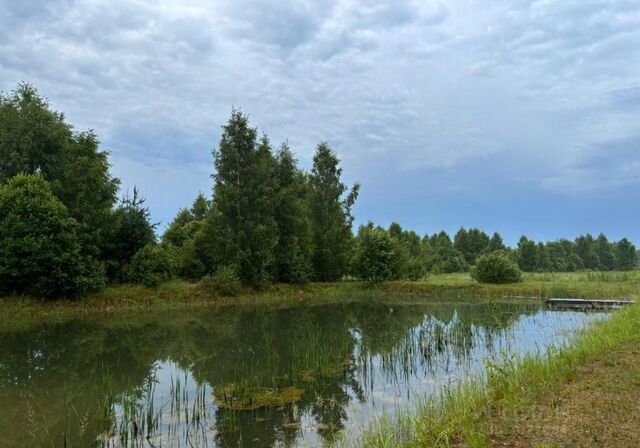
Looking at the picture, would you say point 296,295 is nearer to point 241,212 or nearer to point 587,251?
point 241,212

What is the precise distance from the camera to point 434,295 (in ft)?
107

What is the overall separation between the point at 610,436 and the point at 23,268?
23180mm

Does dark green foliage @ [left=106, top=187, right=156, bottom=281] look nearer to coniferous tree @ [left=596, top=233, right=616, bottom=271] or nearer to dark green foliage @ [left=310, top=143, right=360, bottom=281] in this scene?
dark green foliage @ [left=310, top=143, right=360, bottom=281]

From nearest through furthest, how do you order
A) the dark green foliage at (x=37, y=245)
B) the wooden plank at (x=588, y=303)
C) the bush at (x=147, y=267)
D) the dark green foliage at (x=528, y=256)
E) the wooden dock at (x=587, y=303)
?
the dark green foliage at (x=37, y=245), the wooden dock at (x=587, y=303), the wooden plank at (x=588, y=303), the bush at (x=147, y=267), the dark green foliage at (x=528, y=256)

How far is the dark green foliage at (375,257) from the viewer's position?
36594mm

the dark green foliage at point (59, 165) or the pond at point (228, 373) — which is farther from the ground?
the dark green foliage at point (59, 165)

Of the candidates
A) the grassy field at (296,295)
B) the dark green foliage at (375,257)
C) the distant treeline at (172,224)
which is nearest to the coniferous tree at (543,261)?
the grassy field at (296,295)

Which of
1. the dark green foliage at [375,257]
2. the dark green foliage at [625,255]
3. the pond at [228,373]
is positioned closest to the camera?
the pond at [228,373]

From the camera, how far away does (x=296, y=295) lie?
3291cm

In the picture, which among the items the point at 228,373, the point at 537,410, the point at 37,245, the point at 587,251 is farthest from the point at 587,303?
the point at 587,251

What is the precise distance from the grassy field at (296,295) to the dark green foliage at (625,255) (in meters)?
36.9

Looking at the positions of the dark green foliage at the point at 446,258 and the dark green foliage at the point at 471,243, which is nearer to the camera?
the dark green foliage at the point at 446,258

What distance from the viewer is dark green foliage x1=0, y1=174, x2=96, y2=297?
2111cm

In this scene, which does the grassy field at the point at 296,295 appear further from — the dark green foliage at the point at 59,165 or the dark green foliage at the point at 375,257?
the dark green foliage at the point at 59,165
